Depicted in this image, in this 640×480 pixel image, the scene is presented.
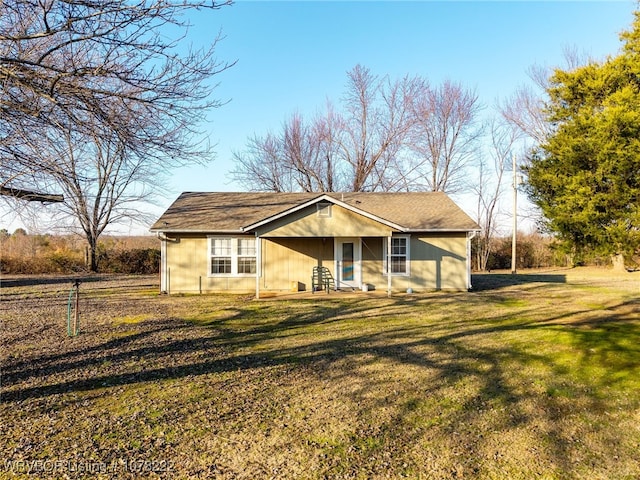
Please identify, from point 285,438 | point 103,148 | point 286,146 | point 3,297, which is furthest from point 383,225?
point 286,146

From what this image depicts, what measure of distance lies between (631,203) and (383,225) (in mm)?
7665

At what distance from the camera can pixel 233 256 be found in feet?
50.8

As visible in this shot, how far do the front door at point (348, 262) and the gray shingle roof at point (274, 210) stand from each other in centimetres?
139

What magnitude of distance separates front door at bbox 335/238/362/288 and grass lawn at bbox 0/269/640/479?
5.70 m

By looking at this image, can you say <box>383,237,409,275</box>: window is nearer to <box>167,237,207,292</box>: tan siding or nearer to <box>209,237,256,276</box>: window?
<box>209,237,256,276</box>: window

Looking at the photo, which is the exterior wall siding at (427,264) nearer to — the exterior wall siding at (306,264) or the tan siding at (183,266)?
the exterior wall siding at (306,264)

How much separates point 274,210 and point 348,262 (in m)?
4.10

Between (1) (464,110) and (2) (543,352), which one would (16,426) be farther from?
(1) (464,110)

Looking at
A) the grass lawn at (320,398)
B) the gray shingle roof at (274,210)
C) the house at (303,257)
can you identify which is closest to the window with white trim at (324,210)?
the gray shingle roof at (274,210)

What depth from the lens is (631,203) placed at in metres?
13.1

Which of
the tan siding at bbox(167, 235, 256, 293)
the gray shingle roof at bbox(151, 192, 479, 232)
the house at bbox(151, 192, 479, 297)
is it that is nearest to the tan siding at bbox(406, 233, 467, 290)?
the house at bbox(151, 192, 479, 297)

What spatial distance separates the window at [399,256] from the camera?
1569cm

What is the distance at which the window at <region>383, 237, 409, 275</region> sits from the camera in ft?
51.5

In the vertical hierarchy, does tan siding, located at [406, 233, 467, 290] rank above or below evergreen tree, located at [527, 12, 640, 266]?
below
